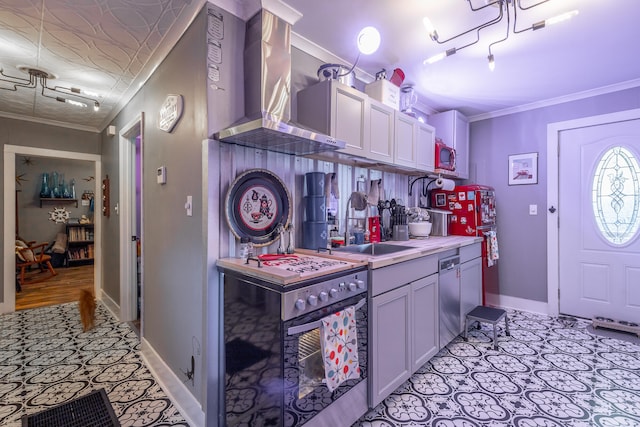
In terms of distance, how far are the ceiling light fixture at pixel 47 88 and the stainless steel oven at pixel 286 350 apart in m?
2.82

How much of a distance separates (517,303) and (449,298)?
1842 millimetres

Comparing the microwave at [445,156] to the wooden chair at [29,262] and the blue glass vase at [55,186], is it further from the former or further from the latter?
the blue glass vase at [55,186]

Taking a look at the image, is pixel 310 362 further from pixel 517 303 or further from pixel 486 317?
pixel 517 303

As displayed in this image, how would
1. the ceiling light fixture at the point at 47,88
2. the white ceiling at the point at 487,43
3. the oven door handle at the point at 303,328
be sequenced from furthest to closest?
the ceiling light fixture at the point at 47,88 < the white ceiling at the point at 487,43 < the oven door handle at the point at 303,328

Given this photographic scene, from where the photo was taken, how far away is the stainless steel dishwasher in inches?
94.2

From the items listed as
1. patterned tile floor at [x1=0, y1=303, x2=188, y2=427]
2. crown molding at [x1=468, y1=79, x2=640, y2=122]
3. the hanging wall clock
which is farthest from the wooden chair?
crown molding at [x1=468, y1=79, x2=640, y2=122]

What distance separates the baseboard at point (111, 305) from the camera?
344 cm

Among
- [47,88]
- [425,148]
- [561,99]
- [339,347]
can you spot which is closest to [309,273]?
[339,347]

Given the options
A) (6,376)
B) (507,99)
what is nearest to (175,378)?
(6,376)

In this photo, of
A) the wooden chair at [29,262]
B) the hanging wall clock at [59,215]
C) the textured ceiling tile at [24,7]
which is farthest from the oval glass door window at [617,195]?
the hanging wall clock at [59,215]

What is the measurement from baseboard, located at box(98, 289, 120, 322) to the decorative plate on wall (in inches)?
105

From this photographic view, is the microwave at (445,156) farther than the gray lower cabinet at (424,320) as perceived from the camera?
Yes

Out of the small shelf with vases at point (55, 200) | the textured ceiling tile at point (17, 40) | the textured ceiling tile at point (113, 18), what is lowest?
the small shelf with vases at point (55, 200)

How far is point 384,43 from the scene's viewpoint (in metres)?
2.26
